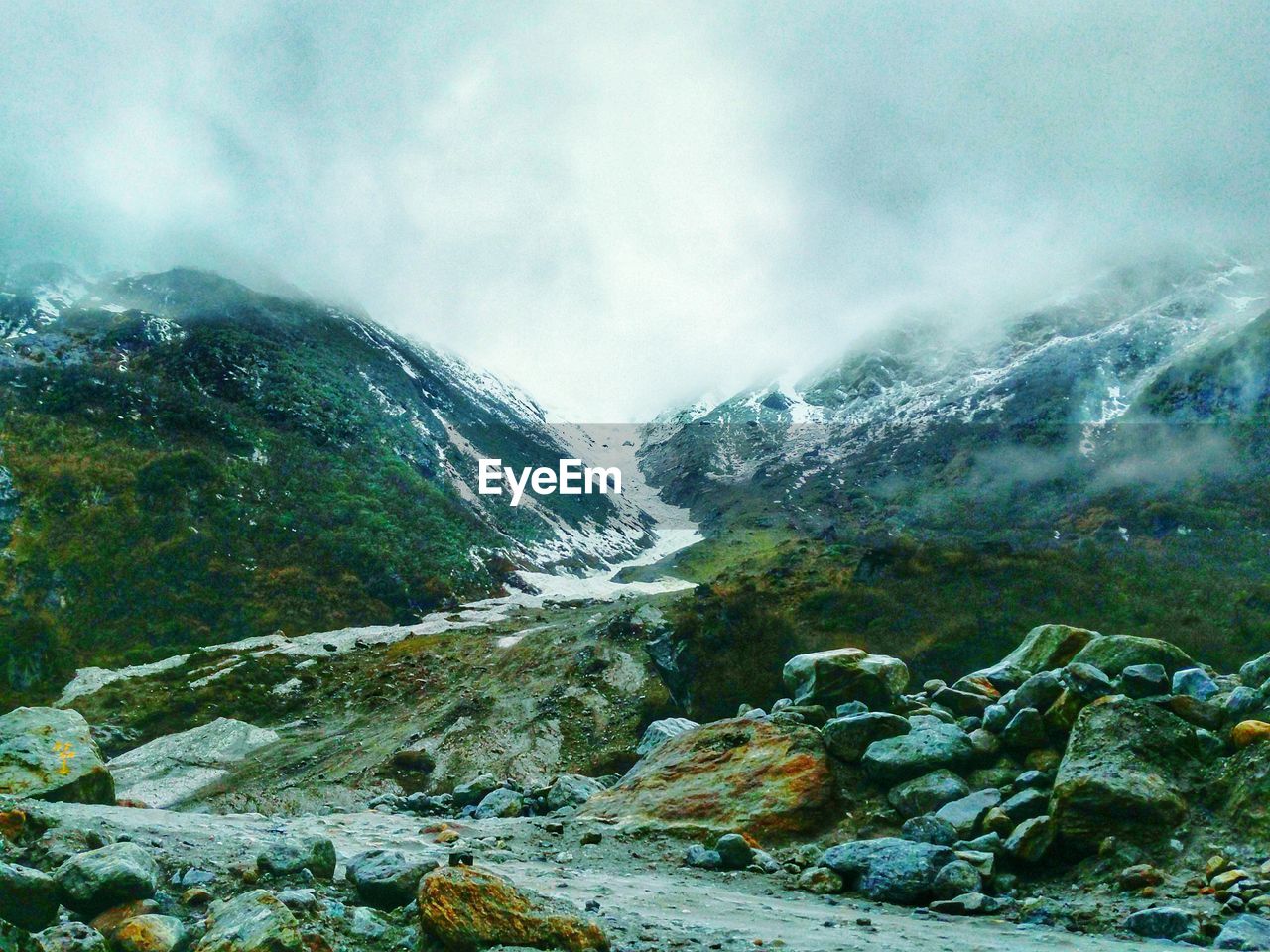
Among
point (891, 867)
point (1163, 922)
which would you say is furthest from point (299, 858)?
point (1163, 922)

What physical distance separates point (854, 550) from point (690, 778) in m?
71.7

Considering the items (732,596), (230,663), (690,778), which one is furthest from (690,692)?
(230,663)

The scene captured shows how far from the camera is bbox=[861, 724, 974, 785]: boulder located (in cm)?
1620

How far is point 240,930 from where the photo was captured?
7.39 meters

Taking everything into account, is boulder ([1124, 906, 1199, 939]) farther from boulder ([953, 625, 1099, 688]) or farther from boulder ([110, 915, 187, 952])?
boulder ([110, 915, 187, 952])

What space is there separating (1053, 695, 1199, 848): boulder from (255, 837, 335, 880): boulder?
11.4 meters

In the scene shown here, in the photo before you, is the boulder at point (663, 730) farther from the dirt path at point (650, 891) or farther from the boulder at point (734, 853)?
the boulder at point (734, 853)

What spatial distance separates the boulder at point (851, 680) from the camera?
68.0 ft

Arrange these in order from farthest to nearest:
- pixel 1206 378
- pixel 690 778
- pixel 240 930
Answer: pixel 1206 378
pixel 690 778
pixel 240 930

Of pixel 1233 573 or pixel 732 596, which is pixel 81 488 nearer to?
pixel 732 596

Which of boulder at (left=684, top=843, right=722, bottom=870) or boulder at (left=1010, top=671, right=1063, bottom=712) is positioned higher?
Answer: boulder at (left=1010, top=671, right=1063, bottom=712)

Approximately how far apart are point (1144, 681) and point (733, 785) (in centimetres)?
885

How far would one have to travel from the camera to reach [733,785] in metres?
18.0

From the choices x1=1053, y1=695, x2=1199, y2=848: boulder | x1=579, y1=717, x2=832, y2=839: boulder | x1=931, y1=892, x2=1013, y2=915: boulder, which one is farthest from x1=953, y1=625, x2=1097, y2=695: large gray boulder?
x1=931, y1=892, x2=1013, y2=915: boulder
